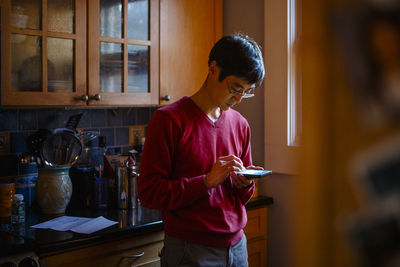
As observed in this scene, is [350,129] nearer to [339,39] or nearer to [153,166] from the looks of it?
[339,39]

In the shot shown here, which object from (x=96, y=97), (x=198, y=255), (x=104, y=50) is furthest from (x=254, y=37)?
(x=198, y=255)

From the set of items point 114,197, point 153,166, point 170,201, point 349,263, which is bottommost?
point 114,197

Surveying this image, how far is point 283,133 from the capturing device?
2316mm

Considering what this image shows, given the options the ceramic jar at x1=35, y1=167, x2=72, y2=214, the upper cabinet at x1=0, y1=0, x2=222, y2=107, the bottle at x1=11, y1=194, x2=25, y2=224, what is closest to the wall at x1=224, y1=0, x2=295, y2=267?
the upper cabinet at x1=0, y1=0, x2=222, y2=107

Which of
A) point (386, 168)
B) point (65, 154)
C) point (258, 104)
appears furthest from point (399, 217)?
point (258, 104)

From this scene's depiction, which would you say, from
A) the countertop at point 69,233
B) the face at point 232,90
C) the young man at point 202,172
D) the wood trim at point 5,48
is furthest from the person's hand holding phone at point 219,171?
the wood trim at point 5,48

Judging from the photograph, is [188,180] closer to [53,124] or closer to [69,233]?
[69,233]

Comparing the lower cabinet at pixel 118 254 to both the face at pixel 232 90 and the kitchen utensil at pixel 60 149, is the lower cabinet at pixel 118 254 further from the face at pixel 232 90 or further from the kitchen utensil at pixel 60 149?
the face at pixel 232 90

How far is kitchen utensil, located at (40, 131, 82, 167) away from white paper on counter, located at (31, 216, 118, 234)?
265 millimetres

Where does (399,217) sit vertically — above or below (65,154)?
above

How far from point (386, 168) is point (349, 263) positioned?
0.14 ft

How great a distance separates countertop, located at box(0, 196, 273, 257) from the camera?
60.0 inches

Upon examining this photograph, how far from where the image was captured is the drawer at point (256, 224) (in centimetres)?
229

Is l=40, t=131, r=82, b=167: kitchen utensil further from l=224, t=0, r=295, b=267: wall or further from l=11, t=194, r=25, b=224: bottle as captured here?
l=224, t=0, r=295, b=267: wall
